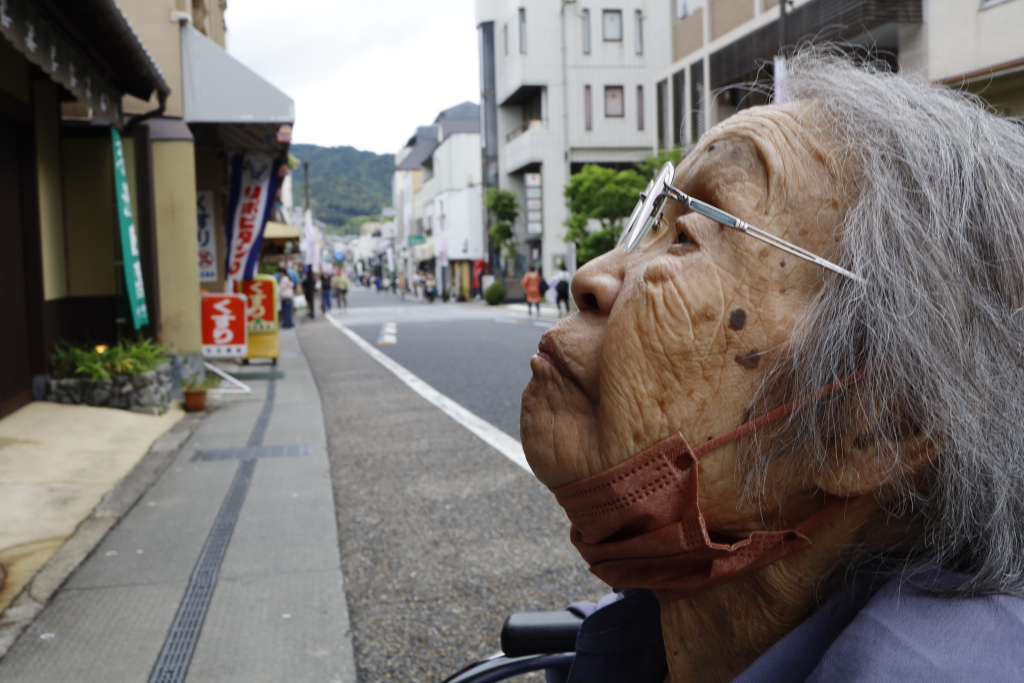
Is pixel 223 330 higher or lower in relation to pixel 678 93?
lower

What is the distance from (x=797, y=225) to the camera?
2.81 ft

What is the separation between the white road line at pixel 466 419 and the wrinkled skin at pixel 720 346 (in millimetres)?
3110

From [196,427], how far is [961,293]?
8.57 metres

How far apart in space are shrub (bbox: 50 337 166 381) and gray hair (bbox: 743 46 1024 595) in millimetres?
8730

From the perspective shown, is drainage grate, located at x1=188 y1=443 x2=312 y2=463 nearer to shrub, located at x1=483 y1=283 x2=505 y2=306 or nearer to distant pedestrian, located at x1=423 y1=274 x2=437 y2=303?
shrub, located at x1=483 y1=283 x2=505 y2=306

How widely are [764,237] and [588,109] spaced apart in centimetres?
4477

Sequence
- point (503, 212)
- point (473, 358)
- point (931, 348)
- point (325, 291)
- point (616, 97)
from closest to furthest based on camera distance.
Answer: point (931, 348)
point (473, 358)
point (325, 291)
point (616, 97)
point (503, 212)

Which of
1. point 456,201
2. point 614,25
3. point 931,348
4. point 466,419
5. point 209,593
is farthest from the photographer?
point 456,201

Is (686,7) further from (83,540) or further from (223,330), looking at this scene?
(83,540)

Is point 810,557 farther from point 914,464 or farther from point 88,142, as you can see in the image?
point 88,142

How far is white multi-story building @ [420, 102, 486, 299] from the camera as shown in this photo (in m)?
56.6

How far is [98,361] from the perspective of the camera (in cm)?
863

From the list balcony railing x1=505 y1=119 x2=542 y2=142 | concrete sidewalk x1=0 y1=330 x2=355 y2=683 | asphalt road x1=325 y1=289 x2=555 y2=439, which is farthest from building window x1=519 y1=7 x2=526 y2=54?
concrete sidewalk x1=0 y1=330 x2=355 y2=683

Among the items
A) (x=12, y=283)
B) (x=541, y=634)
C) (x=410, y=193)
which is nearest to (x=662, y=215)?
(x=541, y=634)
